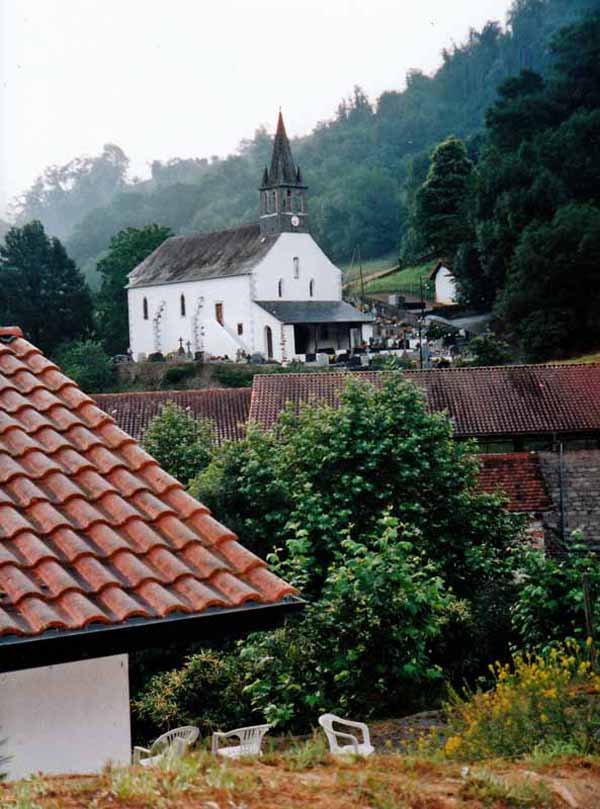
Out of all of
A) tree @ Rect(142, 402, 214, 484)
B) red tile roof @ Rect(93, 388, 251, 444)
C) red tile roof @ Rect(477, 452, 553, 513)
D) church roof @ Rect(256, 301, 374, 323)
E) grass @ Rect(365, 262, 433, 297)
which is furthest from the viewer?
grass @ Rect(365, 262, 433, 297)

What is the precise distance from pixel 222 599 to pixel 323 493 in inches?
499

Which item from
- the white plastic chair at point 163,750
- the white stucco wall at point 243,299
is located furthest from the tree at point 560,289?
the white plastic chair at point 163,750

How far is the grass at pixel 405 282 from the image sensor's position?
81.1m

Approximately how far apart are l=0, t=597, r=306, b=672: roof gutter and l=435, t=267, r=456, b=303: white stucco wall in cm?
6831

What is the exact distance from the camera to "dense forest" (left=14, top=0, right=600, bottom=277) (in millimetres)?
113188

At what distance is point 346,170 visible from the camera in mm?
129375

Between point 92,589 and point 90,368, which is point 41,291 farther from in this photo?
point 92,589

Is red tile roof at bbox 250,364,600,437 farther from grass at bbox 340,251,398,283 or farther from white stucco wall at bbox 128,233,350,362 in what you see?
grass at bbox 340,251,398,283

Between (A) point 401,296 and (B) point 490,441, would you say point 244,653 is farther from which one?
(A) point 401,296

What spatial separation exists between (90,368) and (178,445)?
3210cm

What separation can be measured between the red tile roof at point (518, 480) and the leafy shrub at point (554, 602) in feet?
44.8

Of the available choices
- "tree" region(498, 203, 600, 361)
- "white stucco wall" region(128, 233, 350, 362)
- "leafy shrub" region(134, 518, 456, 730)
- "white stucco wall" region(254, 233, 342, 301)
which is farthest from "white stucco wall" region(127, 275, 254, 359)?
"leafy shrub" region(134, 518, 456, 730)

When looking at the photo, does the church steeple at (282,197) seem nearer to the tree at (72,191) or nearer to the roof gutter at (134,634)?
the roof gutter at (134,634)

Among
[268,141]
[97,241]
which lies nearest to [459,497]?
[97,241]
